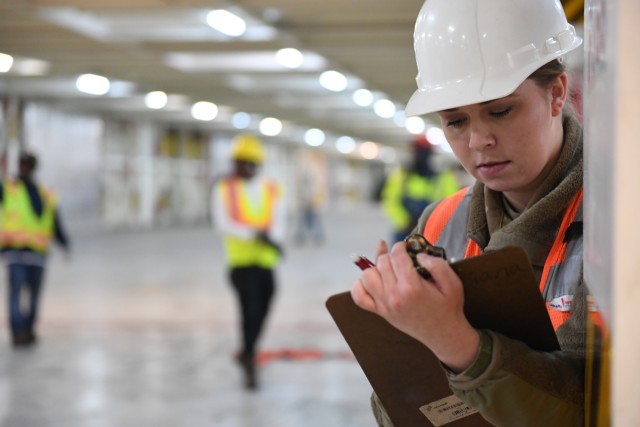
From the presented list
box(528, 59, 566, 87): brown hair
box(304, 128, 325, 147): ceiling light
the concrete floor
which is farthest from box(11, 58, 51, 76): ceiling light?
box(304, 128, 325, 147): ceiling light

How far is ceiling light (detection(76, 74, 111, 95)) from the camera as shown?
55.6ft

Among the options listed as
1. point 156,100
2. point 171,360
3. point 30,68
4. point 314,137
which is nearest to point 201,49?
point 30,68

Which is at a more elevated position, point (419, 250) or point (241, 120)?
point (241, 120)

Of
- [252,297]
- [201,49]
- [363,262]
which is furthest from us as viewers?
[201,49]

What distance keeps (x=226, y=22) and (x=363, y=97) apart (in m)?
10.6

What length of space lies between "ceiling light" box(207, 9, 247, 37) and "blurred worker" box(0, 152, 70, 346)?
366 cm

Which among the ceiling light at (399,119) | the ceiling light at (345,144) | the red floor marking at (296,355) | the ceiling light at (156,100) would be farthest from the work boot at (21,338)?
the ceiling light at (345,144)

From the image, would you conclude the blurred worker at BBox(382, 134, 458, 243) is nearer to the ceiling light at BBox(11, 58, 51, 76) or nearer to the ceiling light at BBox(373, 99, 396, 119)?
the ceiling light at BBox(11, 58, 51, 76)

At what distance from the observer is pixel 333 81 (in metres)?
17.3

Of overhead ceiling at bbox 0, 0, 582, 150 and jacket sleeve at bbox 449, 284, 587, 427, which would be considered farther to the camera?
overhead ceiling at bbox 0, 0, 582, 150

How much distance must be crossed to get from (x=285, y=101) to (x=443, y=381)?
21.0 m

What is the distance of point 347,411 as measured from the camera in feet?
16.8

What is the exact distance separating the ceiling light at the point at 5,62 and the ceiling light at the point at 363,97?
8.13m

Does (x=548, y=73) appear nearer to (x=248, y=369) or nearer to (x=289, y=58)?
(x=248, y=369)
